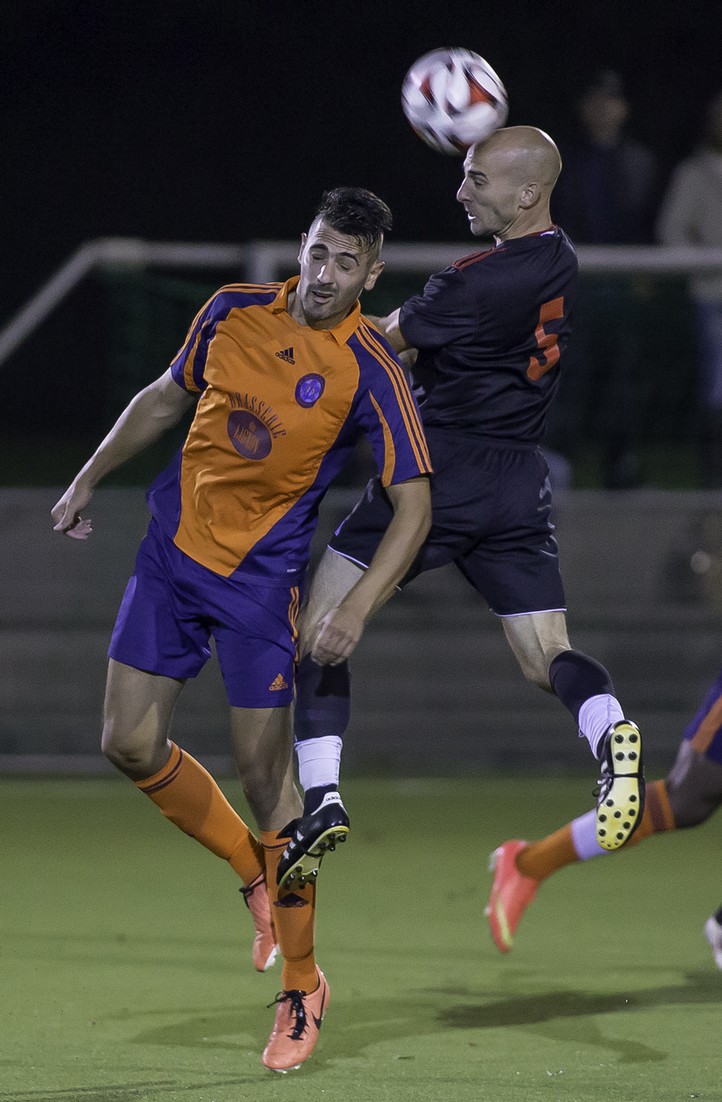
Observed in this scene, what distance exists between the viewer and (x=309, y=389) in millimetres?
4328

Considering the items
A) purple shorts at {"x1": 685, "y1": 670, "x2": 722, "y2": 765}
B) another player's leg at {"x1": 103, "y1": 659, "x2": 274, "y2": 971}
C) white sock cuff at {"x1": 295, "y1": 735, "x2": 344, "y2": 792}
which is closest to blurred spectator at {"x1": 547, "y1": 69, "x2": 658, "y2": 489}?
purple shorts at {"x1": 685, "y1": 670, "x2": 722, "y2": 765}

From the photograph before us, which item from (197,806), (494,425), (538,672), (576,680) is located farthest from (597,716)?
(197,806)

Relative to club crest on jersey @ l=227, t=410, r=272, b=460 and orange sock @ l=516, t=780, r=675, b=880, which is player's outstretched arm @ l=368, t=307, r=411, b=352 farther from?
orange sock @ l=516, t=780, r=675, b=880

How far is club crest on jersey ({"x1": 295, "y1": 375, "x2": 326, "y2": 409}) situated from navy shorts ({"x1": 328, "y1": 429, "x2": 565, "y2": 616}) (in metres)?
0.47

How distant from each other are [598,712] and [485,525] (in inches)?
26.3

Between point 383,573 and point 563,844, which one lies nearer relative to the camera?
point 383,573

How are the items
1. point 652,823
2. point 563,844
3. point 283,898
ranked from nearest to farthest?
point 283,898, point 563,844, point 652,823

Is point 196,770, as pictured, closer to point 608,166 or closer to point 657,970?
point 657,970

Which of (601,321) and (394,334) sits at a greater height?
(394,334)

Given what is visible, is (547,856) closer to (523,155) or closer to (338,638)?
(338,638)

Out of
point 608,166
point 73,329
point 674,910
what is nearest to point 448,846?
point 674,910

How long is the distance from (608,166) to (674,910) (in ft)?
13.3

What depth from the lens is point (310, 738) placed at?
441 cm

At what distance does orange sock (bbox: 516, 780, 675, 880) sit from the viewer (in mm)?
5234
